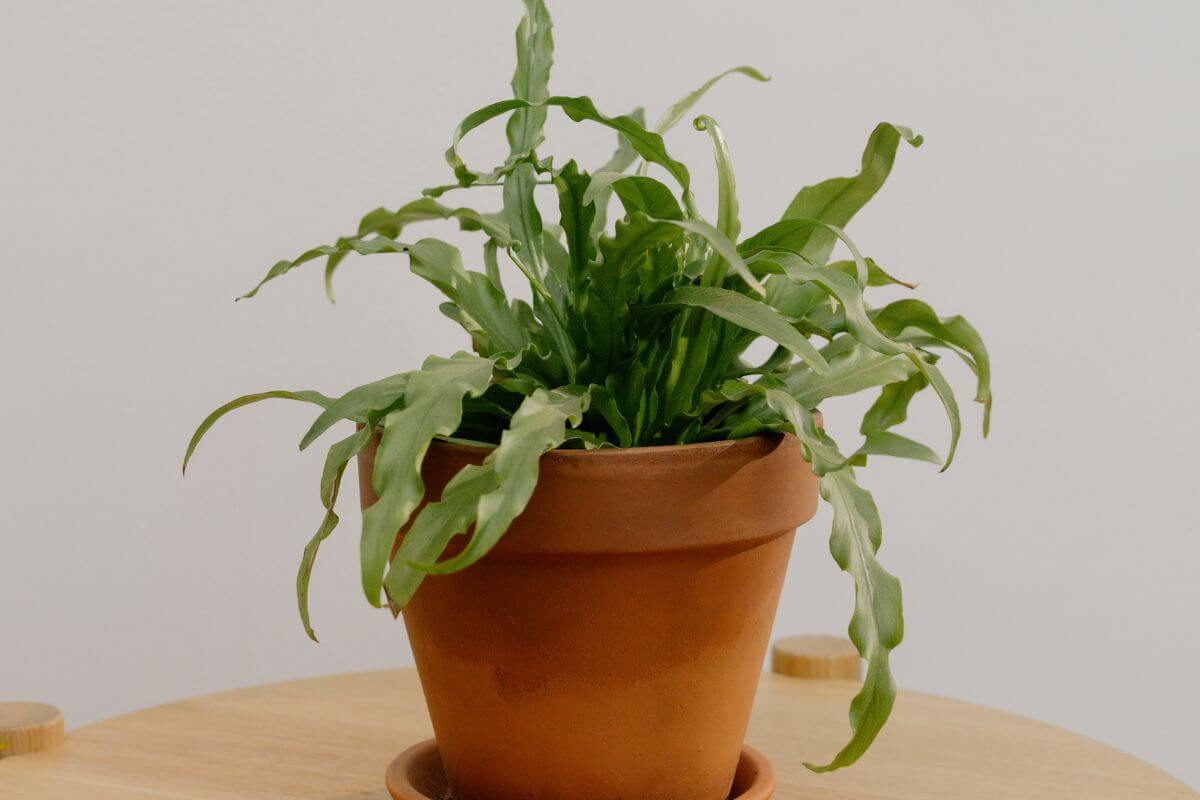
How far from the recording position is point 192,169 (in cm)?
163

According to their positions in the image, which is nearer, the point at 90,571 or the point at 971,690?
the point at 90,571

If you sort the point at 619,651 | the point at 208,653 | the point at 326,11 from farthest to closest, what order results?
the point at 208,653 → the point at 326,11 → the point at 619,651

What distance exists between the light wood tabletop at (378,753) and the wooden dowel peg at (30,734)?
0.01 meters

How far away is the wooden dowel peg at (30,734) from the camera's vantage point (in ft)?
3.25

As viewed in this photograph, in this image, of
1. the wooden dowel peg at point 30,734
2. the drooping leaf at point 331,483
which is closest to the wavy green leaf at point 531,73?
the drooping leaf at point 331,483

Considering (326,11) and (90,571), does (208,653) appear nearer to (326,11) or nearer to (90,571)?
(90,571)

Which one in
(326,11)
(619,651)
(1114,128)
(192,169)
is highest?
(326,11)

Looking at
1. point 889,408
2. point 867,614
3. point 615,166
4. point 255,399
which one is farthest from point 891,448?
point 255,399

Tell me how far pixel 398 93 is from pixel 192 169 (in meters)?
0.27

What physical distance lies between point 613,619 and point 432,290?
3.36ft

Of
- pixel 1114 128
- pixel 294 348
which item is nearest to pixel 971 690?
pixel 1114 128

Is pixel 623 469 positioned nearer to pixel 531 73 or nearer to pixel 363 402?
pixel 363 402

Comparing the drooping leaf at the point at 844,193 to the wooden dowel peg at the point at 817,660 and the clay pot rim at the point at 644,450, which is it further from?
the wooden dowel peg at the point at 817,660

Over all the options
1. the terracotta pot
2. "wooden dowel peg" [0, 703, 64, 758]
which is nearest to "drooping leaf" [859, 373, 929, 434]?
the terracotta pot
